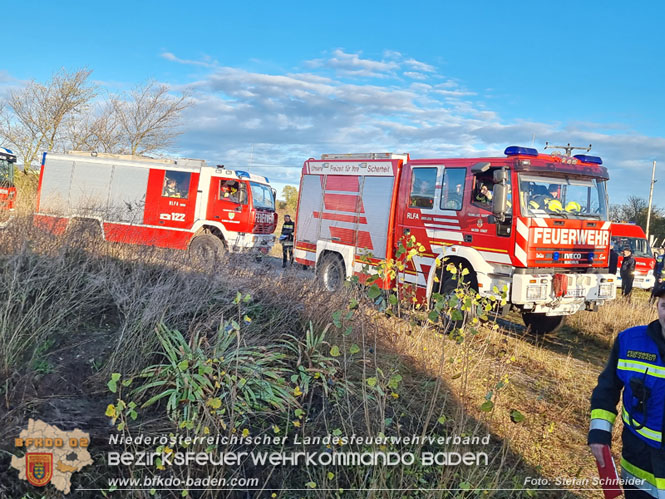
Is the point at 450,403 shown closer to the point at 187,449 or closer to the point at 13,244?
the point at 187,449

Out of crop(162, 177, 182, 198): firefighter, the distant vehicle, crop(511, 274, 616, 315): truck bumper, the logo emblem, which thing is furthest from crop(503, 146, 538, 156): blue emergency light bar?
the distant vehicle

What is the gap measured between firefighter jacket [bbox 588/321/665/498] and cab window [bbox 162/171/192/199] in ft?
39.6

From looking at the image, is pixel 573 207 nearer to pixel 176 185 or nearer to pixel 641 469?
pixel 641 469

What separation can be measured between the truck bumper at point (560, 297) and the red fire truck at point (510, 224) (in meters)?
0.01

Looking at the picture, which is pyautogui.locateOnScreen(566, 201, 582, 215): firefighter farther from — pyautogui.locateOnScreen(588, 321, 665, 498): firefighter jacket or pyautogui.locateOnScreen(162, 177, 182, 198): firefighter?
pyautogui.locateOnScreen(162, 177, 182, 198): firefighter

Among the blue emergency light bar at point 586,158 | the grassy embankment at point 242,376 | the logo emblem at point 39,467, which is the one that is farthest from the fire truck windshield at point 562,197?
the logo emblem at point 39,467

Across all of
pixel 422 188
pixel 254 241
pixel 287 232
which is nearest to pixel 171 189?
pixel 254 241

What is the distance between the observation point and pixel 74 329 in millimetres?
3920

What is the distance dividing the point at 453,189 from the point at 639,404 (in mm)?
5607

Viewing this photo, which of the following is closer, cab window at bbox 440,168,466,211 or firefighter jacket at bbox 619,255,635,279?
cab window at bbox 440,168,466,211

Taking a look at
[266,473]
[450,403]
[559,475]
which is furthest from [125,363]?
[559,475]

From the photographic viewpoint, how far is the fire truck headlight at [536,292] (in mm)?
6570

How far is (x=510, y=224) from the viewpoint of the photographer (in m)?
6.67

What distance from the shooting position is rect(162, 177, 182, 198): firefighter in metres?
13.1
